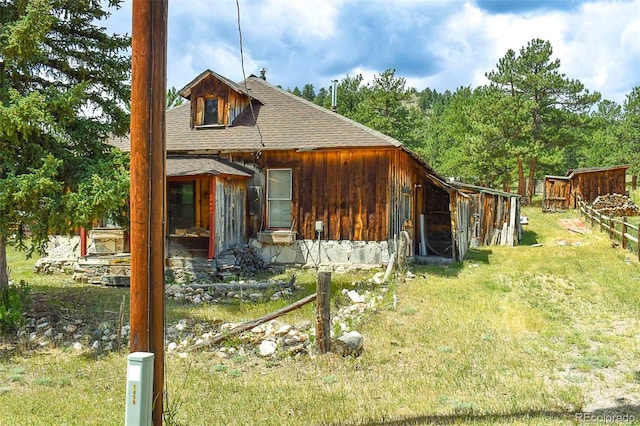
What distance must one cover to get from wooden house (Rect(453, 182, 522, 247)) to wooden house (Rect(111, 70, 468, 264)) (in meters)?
5.15

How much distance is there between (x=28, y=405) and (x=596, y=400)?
6.29m

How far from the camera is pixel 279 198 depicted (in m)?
15.8

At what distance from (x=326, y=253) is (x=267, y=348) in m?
8.07

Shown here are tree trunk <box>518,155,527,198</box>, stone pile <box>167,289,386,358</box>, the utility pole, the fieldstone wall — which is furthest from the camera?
tree trunk <box>518,155,527,198</box>

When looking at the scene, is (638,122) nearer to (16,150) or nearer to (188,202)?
(188,202)

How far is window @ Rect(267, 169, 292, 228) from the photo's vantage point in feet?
51.6

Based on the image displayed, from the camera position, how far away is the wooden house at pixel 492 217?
22.0 meters

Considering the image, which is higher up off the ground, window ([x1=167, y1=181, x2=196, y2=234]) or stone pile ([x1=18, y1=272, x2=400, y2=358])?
window ([x1=167, y1=181, x2=196, y2=234])

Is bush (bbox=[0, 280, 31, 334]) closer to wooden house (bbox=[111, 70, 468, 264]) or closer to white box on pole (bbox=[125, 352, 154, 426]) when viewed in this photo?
wooden house (bbox=[111, 70, 468, 264])

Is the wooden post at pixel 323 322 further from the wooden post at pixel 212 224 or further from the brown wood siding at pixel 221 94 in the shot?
the brown wood siding at pixel 221 94

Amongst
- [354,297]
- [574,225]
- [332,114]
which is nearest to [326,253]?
[354,297]

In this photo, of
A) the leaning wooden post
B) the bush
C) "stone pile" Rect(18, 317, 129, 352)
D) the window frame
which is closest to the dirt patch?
the leaning wooden post

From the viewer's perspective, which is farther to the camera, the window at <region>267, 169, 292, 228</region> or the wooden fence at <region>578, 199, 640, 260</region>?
the wooden fence at <region>578, 199, 640, 260</region>

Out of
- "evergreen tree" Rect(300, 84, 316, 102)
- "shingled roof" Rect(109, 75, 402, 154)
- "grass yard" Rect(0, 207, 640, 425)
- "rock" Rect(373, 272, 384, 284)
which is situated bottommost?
"grass yard" Rect(0, 207, 640, 425)
